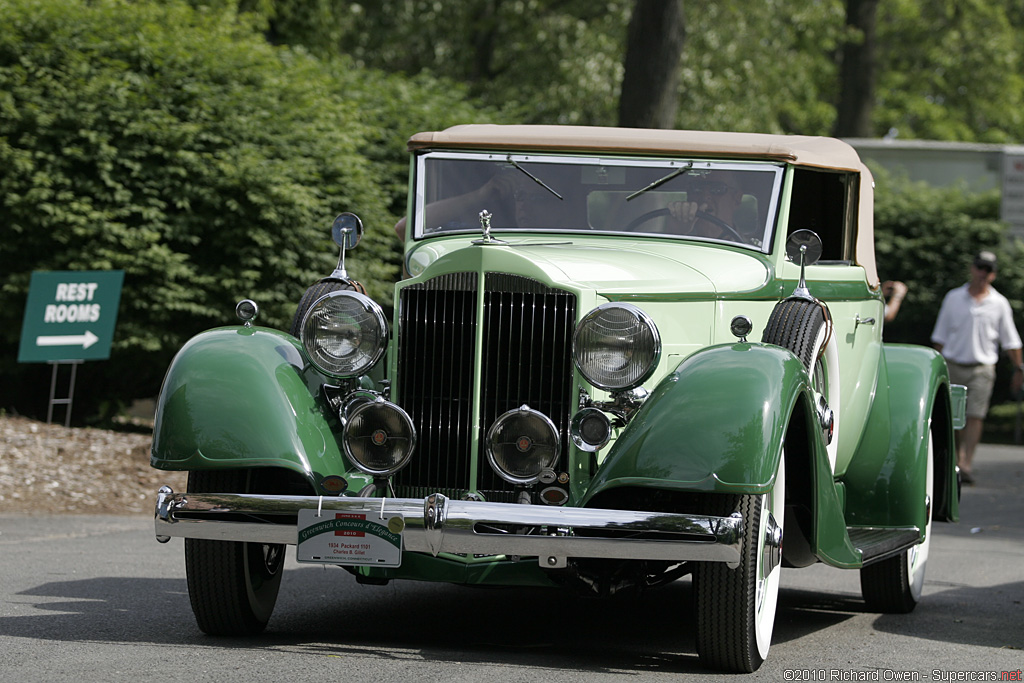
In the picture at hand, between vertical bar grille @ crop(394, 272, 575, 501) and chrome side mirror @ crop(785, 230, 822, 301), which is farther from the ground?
chrome side mirror @ crop(785, 230, 822, 301)

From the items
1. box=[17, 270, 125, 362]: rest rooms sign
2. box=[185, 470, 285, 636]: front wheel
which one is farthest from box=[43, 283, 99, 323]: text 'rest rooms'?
box=[185, 470, 285, 636]: front wheel

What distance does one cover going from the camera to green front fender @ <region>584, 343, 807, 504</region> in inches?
177

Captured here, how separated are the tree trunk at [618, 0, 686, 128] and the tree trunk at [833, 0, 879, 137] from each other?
483 inches

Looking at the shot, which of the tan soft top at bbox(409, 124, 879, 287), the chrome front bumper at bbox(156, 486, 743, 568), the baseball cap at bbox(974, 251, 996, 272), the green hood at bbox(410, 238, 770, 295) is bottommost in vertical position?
the chrome front bumper at bbox(156, 486, 743, 568)

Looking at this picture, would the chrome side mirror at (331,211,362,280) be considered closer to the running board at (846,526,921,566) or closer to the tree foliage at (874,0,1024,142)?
the running board at (846,526,921,566)

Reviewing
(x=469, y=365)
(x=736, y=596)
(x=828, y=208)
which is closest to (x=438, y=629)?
(x=469, y=365)

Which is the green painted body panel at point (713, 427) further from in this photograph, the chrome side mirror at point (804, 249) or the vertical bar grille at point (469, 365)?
the chrome side mirror at point (804, 249)

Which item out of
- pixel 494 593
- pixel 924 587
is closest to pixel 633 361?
pixel 494 593

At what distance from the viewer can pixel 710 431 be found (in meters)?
4.55

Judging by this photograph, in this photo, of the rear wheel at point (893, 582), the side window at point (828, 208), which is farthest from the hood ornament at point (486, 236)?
the rear wheel at point (893, 582)

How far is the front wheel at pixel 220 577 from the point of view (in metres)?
5.06

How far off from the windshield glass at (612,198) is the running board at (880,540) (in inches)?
52.5

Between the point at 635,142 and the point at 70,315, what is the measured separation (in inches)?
249

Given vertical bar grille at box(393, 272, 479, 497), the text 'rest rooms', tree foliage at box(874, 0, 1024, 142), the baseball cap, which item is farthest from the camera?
tree foliage at box(874, 0, 1024, 142)
